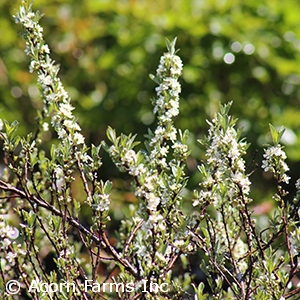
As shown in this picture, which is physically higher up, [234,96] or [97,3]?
[97,3]

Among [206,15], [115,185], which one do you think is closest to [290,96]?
[206,15]

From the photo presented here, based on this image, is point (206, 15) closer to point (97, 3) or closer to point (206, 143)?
point (97, 3)

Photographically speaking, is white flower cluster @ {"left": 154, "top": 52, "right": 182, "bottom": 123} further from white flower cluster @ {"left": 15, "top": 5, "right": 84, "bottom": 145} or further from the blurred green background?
the blurred green background

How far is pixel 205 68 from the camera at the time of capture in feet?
14.0

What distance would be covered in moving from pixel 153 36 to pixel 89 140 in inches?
58.8

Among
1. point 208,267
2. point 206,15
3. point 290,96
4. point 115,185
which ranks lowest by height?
point 208,267

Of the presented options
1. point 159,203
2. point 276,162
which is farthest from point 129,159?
point 276,162

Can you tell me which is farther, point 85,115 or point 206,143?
point 85,115

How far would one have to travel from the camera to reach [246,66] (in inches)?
167

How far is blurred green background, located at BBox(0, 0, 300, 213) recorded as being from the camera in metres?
4.07

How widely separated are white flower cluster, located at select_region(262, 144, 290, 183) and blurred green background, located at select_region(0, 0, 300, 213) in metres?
2.20

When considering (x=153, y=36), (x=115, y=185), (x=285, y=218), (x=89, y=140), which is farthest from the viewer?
(x=89, y=140)

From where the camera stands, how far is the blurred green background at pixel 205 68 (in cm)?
407

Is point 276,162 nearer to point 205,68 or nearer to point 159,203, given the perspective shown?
point 159,203
